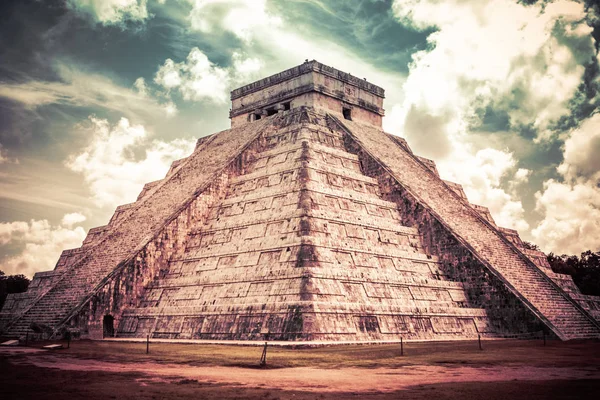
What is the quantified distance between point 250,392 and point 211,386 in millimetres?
880

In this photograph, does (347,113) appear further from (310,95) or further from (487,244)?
(487,244)

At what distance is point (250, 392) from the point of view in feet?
29.5

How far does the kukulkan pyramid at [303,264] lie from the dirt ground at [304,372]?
6.85ft

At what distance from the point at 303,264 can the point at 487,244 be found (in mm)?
9497

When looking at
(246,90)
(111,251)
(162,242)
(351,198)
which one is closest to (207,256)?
(162,242)

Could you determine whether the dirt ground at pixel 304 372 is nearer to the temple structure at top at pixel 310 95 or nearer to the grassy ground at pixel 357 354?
the grassy ground at pixel 357 354

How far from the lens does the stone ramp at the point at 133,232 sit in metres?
20.2

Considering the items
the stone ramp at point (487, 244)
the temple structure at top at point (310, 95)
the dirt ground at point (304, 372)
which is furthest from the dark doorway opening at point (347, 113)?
the dirt ground at point (304, 372)

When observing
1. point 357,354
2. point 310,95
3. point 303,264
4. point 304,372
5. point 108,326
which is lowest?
point 304,372

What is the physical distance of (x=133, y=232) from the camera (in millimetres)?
23688

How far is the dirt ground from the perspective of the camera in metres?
8.95

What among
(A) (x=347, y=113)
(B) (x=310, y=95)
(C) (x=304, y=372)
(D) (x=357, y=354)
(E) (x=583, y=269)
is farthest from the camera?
(E) (x=583, y=269)

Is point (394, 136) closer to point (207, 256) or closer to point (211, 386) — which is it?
point (207, 256)

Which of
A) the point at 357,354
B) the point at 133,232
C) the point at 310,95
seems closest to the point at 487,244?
the point at 357,354
